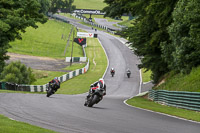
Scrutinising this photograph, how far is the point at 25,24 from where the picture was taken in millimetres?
28656

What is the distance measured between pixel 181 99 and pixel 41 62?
52.0m

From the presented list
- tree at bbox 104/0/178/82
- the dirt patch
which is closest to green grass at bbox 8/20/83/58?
the dirt patch

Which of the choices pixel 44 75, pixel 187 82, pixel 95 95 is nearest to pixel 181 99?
pixel 187 82

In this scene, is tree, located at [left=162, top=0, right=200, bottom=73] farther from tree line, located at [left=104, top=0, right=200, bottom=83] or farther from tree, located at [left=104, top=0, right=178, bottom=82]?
tree, located at [left=104, top=0, right=178, bottom=82]

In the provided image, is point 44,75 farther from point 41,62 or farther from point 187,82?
point 187,82

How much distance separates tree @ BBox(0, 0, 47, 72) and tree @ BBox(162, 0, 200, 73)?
34.3 feet

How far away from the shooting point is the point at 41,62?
232 ft

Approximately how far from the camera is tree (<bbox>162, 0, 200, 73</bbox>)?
23.2 meters

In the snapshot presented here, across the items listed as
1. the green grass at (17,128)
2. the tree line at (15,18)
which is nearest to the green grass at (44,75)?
the tree line at (15,18)

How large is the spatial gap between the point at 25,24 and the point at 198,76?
13047 mm

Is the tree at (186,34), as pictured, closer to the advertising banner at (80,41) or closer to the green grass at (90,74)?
the green grass at (90,74)

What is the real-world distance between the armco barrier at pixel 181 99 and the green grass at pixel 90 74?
67.0ft

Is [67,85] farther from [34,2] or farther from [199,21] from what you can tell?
[199,21]

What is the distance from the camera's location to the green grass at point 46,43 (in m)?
82.8
